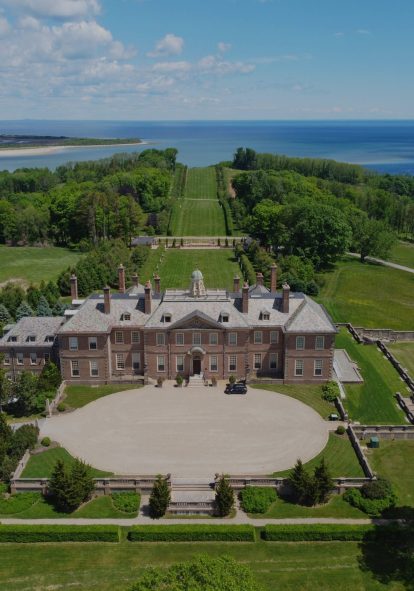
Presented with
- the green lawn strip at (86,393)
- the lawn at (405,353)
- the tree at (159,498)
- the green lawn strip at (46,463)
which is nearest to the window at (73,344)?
the green lawn strip at (86,393)

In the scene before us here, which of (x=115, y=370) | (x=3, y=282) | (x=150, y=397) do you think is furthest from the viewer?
(x=3, y=282)

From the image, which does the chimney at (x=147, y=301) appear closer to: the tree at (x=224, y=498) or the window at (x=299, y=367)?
the window at (x=299, y=367)

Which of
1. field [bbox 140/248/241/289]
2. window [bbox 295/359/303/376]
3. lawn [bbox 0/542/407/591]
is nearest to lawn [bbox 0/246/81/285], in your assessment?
field [bbox 140/248/241/289]

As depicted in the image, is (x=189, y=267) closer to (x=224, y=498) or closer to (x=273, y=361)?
(x=273, y=361)

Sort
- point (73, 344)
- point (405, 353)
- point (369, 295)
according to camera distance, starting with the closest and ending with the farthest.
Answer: point (73, 344)
point (405, 353)
point (369, 295)

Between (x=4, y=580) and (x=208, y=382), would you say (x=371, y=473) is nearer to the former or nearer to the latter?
(x=208, y=382)

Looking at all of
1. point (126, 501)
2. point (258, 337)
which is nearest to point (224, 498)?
point (126, 501)

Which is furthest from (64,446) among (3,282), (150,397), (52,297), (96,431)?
(3,282)
